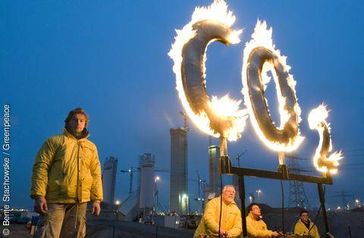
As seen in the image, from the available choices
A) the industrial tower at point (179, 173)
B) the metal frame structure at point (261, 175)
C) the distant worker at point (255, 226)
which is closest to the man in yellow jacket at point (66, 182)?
the metal frame structure at point (261, 175)

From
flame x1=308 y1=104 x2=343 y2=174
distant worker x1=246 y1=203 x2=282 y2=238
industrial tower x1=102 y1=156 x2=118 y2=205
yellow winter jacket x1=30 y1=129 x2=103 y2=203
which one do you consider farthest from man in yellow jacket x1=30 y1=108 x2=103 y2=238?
industrial tower x1=102 y1=156 x2=118 y2=205

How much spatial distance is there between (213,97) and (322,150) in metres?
4.09

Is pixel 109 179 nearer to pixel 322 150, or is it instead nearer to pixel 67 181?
pixel 322 150

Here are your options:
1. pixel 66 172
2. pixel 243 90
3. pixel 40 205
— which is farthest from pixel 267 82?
pixel 40 205

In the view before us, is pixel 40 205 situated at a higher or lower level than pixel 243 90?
lower

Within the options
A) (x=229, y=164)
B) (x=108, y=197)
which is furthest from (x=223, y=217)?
(x=108, y=197)

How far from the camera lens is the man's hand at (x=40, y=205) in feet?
15.0

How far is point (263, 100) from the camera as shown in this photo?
6.55 meters

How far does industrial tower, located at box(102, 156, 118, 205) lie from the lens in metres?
57.9

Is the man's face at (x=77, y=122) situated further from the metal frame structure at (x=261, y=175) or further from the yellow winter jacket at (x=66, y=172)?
the metal frame structure at (x=261, y=175)

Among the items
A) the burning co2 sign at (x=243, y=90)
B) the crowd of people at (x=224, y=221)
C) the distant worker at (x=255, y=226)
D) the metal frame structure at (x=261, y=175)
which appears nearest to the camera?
the metal frame structure at (x=261, y=175)

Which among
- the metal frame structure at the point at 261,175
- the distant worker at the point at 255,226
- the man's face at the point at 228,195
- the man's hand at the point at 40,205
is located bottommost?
the distant worker at the point at 255,226

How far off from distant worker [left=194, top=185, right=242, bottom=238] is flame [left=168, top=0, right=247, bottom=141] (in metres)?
1.56

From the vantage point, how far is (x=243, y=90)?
6.57 metres
